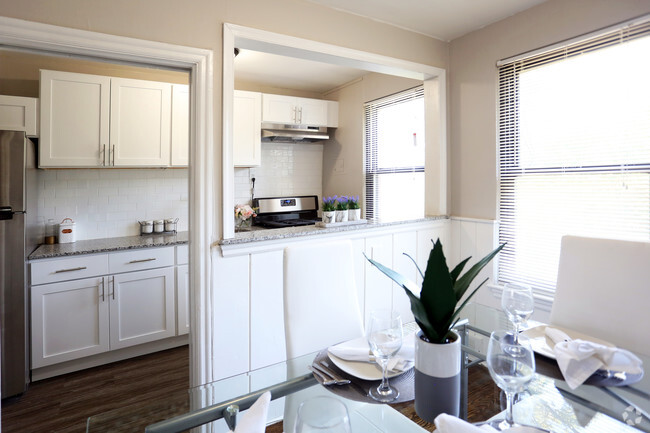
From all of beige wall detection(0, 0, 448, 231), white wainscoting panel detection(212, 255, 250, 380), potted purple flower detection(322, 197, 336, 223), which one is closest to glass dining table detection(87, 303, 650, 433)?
white wainscoting panel detection(212, 255, 250, 380)

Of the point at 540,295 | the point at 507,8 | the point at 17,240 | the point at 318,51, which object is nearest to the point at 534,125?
the point at 507,8

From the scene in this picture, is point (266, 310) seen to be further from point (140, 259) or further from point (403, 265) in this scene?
point (140, 259)

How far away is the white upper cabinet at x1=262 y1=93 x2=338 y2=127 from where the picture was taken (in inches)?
156

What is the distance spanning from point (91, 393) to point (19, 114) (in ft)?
6.95

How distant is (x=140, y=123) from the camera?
309 cm

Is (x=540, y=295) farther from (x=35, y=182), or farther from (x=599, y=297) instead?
(x=35, y=182)

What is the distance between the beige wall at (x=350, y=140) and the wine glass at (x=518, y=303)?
111 inches

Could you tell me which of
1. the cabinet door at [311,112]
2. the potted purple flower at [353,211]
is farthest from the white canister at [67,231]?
the cabinet door at [311,112]

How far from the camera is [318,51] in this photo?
2357 mm

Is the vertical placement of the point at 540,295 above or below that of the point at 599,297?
below

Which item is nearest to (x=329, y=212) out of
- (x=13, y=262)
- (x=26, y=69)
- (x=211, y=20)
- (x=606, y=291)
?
(x=211, y=20)

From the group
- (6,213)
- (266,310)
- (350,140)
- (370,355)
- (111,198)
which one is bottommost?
(266,310)

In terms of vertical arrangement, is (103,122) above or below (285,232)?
above

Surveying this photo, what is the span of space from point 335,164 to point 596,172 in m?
2.88
